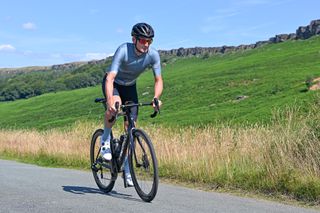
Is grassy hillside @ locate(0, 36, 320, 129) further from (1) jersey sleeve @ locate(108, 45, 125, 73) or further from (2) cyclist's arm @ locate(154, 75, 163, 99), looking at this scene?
(1) jersey sleeve @ locate(108, 45, 125, 73)

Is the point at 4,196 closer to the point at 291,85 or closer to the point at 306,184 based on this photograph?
the point at 306,184

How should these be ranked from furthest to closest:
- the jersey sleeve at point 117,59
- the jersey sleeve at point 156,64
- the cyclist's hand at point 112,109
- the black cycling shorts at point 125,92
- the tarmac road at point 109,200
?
the black cycling shorts at point 125,92 < the jersey sleeve at point 156,64 < the jersey sleeve at point 117,59 < the cyclist's hand at point 112,109 < the tarmac road at point 109,200

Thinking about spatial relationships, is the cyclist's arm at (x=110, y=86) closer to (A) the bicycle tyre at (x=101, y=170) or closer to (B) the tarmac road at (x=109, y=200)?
(A) the bicycle tyre at (x=101, y=170)

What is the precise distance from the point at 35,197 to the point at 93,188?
1.38 meters

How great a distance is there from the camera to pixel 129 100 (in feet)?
24.4

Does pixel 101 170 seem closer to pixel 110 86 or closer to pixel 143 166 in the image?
pixel 143 166

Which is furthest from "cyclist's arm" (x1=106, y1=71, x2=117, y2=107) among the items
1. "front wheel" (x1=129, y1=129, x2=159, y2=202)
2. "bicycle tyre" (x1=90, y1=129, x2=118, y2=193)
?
"bicycle tyre" (x1=90, y1=129, x2=118, y2=193)

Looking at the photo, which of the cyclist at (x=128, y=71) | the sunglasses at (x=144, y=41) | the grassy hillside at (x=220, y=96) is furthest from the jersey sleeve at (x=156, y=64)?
the grassy hillside at (x=220, y=96)

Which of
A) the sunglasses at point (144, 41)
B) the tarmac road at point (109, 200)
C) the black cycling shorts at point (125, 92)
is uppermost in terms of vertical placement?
the sunglasses at point (144, 41)

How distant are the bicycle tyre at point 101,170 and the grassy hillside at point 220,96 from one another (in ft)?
92.0

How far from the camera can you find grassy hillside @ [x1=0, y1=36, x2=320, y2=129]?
50250mm

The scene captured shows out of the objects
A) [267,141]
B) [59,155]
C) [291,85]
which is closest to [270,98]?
[291,85]

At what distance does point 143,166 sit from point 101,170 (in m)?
1.44

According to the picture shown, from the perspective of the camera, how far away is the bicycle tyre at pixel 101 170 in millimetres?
7504
